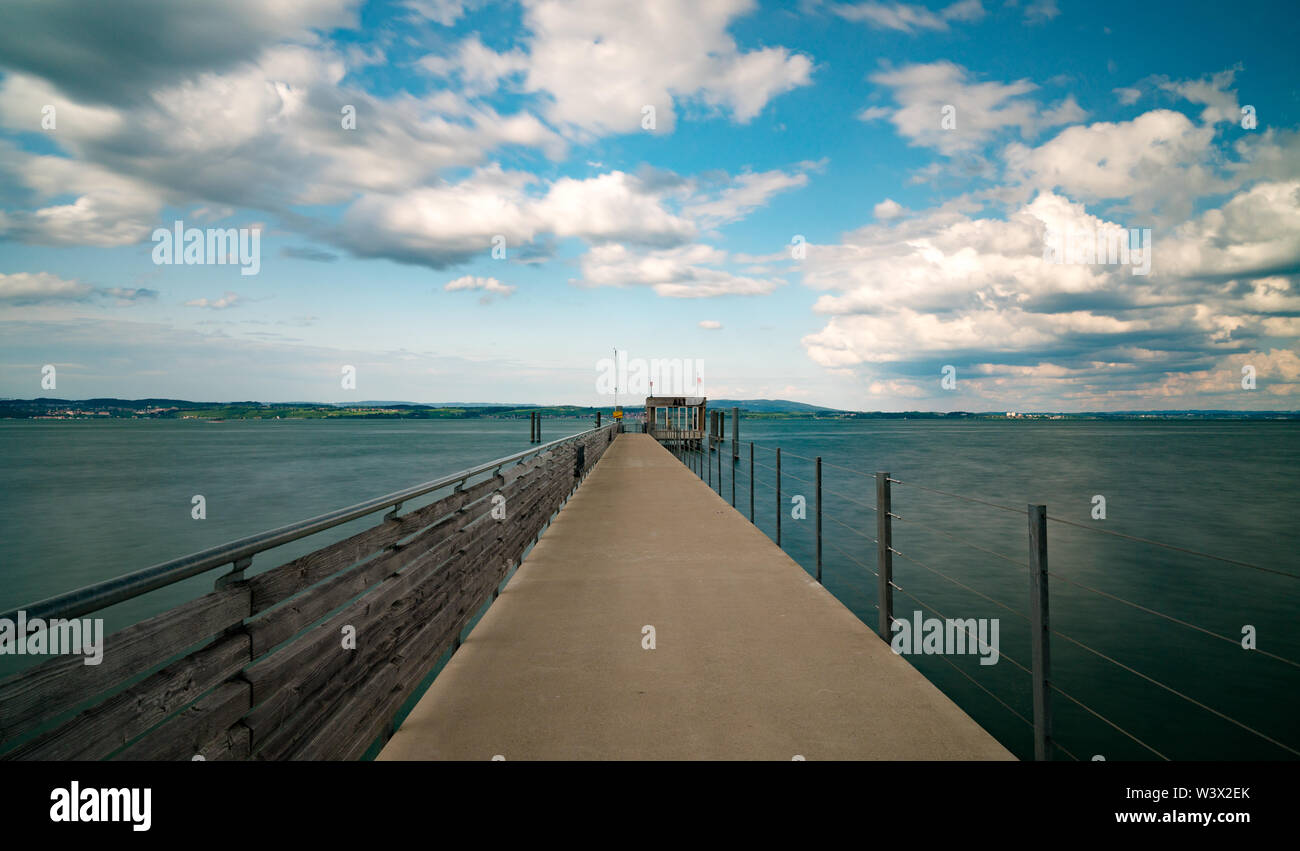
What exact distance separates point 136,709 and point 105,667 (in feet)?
0.47

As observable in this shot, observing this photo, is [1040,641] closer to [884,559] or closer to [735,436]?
[884,559]

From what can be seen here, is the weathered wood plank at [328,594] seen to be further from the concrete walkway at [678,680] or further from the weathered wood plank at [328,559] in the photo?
the concrete walkway at [678,680]

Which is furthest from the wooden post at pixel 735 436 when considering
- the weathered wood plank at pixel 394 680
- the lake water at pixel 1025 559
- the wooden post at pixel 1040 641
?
the wooden post at pixel 1040 641

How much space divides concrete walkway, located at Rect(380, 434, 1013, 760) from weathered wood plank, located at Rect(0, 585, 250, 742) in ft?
4.23

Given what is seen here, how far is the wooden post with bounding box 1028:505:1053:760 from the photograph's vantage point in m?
2.81

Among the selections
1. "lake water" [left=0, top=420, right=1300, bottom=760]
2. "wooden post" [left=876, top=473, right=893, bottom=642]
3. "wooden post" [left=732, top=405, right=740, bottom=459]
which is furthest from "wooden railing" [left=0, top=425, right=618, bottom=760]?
"wooden post" [left=732, top=405, right=740, bottom=459]

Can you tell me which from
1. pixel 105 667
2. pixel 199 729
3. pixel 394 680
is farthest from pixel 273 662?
pixel 394 680

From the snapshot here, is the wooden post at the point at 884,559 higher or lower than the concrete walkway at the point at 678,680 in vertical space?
higher

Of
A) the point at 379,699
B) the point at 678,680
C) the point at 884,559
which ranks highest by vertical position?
the point at 884,559

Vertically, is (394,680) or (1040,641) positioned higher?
(1040,641)

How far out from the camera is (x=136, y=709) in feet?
5.29

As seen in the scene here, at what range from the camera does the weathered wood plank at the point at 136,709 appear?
1436 millimetres

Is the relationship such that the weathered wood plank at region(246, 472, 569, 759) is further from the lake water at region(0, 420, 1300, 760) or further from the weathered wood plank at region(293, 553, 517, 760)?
the lake water at region(0, 420, 1300, 760)
